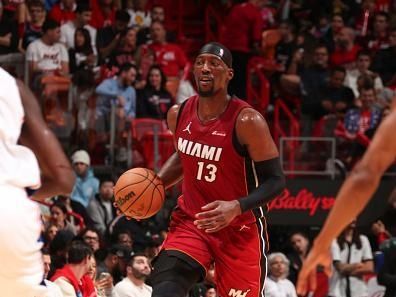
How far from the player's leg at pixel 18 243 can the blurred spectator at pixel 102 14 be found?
10.9 m

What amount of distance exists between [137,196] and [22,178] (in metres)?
2.60

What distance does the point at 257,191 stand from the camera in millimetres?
6637

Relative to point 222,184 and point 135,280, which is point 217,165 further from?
point 135,280

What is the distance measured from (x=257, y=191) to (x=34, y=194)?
2.46m

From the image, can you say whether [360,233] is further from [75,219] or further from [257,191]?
[257,191]

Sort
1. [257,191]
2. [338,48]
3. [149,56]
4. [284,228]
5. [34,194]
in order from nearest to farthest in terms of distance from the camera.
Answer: [34,194], [257,191], [284,228], [149,56], [338,48]

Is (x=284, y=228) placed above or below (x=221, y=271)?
below

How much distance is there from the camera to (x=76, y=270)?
8469 mm

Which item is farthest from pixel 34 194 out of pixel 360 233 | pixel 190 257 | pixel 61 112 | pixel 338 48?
pixel 338 48

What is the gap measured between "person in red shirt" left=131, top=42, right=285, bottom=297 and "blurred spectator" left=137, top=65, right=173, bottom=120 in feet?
21.9

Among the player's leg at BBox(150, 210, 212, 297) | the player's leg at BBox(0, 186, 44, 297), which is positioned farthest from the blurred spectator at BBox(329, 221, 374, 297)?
the player's leg at BBox(0, 186, 44, 297)

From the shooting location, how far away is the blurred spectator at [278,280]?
35.2ft

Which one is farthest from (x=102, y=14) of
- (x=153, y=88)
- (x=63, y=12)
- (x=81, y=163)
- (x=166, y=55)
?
(x=81, y=163)

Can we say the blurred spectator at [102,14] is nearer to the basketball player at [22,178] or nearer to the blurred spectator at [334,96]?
the blurred spectator at [334,96]
